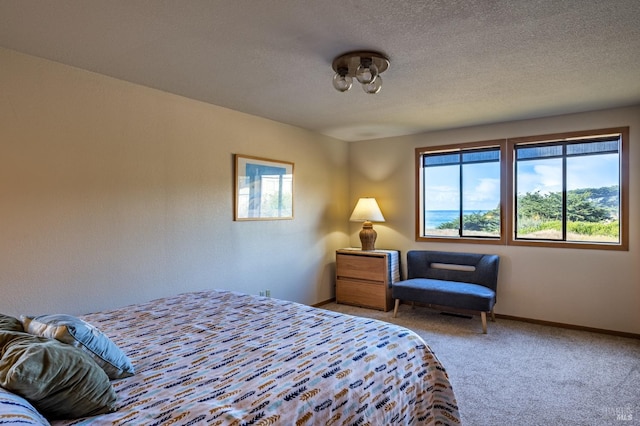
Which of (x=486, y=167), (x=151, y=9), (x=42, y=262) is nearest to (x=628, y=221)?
(x=486, y=167)

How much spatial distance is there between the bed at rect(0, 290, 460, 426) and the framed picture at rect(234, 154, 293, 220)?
1761 mm

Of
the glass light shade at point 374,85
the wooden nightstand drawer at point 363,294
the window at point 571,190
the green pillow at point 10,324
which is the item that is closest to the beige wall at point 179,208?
the window at point 571,190

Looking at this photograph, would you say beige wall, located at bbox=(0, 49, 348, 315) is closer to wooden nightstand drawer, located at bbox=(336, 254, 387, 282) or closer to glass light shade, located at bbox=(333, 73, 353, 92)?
wooden nightstand drawer, located at bbox=(336, 254, 387, 282)

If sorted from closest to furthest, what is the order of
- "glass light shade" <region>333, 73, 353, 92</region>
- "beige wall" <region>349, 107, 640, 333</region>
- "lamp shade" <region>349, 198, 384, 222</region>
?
"glass light shade" <region>333, 73, 353, 92</region> → "beige wall" <region>349, 107, 640, 333</region> → "lamp shade" <region>349, 198, 384, 222</region>

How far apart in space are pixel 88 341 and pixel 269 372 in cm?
70

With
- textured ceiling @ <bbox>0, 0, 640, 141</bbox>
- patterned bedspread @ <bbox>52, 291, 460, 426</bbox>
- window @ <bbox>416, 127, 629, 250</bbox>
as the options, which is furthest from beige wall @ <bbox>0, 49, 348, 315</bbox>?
window @ <bbox>416, 127, 629, 250</bbox>

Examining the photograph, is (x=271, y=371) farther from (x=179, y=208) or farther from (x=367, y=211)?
(x=367, y=211)

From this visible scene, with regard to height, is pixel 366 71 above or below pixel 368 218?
above

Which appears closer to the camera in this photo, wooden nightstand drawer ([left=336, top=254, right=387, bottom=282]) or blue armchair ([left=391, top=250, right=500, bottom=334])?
blue armchair ([left=391, top=250, right=500, bottom=334])

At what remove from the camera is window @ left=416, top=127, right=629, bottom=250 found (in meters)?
3.92

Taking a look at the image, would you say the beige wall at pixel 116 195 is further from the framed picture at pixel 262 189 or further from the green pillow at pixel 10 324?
the green pillow at pixel 10 324

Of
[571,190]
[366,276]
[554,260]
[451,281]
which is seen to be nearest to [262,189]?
[366,276]

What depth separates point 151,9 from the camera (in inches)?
75.2

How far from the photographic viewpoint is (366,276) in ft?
15.9
